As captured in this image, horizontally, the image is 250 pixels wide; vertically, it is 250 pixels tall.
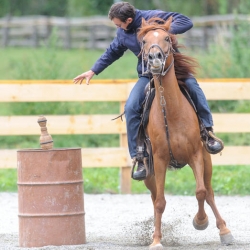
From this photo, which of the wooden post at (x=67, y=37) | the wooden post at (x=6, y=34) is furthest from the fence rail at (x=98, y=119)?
the wooden post at (x=6, y=34)

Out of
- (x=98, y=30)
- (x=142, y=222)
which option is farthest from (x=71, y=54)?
(x=142, y=222)

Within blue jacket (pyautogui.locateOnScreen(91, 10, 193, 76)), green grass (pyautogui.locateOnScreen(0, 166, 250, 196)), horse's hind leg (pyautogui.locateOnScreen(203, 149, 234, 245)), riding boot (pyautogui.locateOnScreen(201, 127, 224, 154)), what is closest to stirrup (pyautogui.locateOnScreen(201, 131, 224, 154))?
riding boot (pyautogui.locateOnScreen(201, 127, 224, 154))

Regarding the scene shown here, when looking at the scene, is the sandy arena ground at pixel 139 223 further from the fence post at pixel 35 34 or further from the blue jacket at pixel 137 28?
the fence post at pixel 35 34

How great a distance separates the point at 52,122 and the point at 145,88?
11.3ft

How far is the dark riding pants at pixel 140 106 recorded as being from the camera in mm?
6758

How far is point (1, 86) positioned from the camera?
10.1 meters

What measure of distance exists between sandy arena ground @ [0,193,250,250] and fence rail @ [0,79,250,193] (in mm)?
549

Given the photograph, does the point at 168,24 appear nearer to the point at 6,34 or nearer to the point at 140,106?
the point at 140,106

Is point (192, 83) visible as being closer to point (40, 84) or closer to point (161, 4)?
point (40, 84)

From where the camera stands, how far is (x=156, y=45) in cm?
603

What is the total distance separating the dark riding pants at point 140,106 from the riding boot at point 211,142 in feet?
0.28

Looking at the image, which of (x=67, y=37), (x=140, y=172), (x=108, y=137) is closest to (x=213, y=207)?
(x=140, y=172)

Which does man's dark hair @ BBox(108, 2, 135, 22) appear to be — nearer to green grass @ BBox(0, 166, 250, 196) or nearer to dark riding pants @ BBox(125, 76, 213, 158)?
dark riding pants @ BBox(125, 76, 213, 158)

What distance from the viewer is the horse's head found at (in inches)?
234
